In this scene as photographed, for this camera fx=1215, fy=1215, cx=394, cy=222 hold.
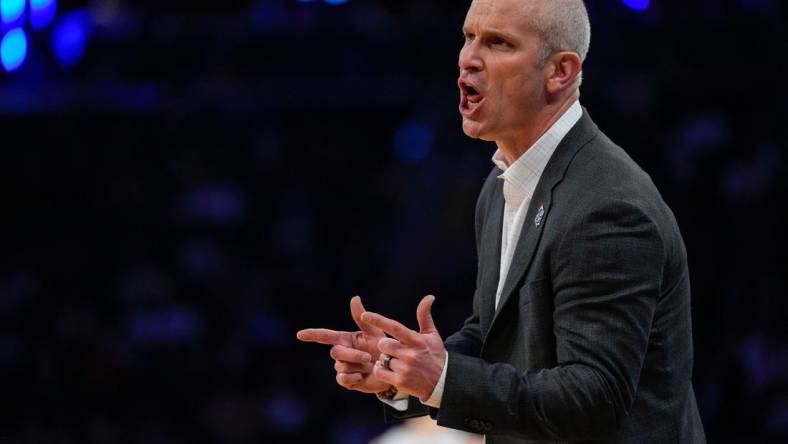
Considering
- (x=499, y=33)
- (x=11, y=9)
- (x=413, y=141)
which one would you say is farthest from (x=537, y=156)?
(x=413, y=141)

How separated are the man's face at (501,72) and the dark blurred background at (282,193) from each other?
4709mm

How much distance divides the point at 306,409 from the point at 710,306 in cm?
291

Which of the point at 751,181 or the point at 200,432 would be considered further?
the point at 200,432

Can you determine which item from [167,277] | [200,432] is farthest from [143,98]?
[200,432]

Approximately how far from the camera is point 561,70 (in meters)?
2.45

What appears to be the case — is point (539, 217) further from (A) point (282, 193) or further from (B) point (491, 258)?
(A) point (282, 193)

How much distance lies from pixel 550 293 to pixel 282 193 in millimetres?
7653

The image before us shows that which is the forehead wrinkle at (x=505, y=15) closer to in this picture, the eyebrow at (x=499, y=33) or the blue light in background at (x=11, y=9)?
the eyebrow at (x=499, y=33)

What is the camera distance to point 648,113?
28.6 ft

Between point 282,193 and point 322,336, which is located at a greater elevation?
point 282,193

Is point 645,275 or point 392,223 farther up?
point 392,223

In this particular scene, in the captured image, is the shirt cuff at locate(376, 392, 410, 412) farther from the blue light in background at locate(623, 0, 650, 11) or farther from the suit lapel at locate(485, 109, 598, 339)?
the blue light in background at locate(623, 0, 650, 11)

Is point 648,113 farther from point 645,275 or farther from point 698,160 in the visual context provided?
point 645,275

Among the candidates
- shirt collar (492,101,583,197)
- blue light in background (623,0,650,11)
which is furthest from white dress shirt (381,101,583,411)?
blue light in background (623,0,650,11)
